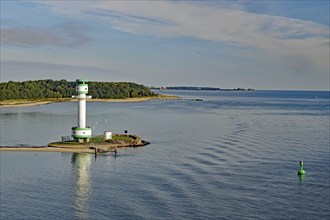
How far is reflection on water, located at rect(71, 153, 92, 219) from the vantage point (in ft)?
146

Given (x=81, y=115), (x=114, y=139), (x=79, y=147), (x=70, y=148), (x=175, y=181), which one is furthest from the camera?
(x=114, y=139)

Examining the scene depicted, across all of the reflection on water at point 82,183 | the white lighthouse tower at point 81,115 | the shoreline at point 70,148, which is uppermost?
the white lighthouse tower at point 81,115

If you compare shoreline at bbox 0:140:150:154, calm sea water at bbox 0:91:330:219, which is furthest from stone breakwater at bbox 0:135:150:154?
calm sea water at bbox 0:91:330:219

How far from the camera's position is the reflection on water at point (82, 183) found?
44562 millimetres

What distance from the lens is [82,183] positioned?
55.2 meters

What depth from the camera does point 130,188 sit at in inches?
2064

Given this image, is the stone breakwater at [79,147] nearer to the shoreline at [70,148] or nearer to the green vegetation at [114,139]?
the shoreline at [70,148]

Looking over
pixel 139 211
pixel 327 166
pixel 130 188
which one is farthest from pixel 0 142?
pixel 327 166

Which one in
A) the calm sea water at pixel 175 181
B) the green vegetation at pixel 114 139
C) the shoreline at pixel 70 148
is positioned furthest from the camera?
the green vegetation at pixel 114 139

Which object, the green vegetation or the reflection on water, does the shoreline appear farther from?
the green vegetation

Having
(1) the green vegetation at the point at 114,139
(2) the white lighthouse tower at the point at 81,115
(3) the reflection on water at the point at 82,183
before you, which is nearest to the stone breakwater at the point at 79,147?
(1) the green vegetation at the point at 114,139

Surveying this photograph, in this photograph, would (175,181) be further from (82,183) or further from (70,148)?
(70,148)

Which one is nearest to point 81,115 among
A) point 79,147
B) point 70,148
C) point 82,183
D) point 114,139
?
point 79,147

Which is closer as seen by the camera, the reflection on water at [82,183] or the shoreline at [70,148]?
the reflection on water at [82,183]
